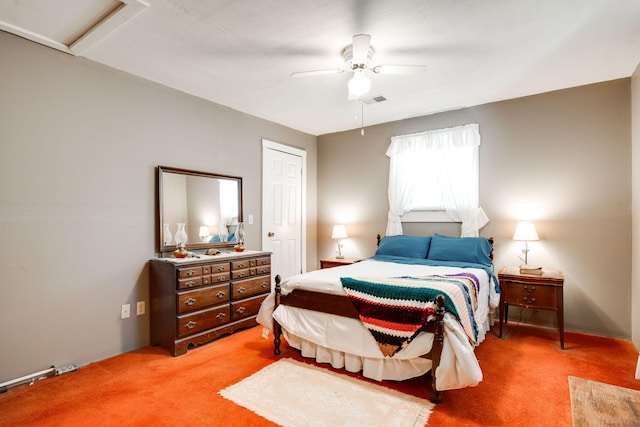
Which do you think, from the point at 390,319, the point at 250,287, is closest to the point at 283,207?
the point at 250,287


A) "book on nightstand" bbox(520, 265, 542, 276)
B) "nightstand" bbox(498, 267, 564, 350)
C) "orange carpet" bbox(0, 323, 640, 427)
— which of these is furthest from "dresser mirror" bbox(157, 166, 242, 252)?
"book on nightstand" bbox(520, 265, 542, 276)

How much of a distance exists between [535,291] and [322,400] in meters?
2.29

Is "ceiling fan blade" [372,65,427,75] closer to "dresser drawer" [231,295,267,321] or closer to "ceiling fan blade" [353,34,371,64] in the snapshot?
"ceiling fan blade" [353,34,371,64]

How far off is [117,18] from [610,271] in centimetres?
477

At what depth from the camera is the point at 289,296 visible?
2.78 metres

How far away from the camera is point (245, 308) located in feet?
11.3

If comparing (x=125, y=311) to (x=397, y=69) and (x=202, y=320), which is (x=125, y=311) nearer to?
(x=202, y=320)

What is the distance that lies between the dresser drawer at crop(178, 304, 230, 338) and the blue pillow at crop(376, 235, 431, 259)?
2.02 metres

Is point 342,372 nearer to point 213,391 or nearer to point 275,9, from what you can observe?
point 213,391

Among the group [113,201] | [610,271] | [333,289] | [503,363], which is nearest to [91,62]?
[113,201]

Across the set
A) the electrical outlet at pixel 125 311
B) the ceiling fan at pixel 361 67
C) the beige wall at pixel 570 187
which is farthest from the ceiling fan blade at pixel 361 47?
the electrical outlet at pixel 125 311

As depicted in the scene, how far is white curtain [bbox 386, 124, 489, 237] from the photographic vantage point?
12.9 ft

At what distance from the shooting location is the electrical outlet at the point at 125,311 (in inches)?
115

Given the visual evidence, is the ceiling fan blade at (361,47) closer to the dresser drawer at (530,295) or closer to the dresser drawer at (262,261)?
the dresser drawer at (262,261)
